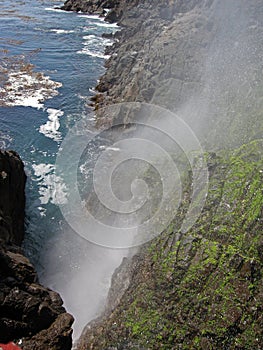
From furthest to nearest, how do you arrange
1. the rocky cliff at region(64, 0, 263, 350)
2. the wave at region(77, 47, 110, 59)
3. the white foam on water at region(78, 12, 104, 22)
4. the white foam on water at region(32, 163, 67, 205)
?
the white foam on water at region(78, 12, 104, 22) < the wave at region(77, 47, 110, 59) < the white foam on water at region(32, 163, 67, 205) < the rocky cliff at region(64, 0, 263, 350)

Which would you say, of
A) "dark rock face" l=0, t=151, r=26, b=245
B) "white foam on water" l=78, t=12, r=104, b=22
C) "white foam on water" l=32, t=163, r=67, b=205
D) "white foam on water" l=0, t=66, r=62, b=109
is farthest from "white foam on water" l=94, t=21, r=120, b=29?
"dark rock face" l=0, t=151, r=26, b=245

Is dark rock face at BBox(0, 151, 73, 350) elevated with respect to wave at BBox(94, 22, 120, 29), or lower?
lower

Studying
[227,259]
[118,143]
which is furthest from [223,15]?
[227,259]

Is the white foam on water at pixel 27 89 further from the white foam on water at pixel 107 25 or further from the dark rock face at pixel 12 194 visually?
the white foam on water at pixel 107 25

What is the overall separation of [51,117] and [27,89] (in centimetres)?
628

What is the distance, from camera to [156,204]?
12.0m

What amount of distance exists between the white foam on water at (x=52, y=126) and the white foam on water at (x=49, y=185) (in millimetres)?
3510

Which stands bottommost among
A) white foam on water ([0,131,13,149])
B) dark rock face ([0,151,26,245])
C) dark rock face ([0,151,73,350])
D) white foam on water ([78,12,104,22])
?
white foam on water ([0,131,13,149])

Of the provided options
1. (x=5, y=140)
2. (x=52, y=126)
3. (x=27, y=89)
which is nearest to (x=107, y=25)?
(x=27, y=89)

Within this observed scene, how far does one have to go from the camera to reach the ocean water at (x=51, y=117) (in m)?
13.0

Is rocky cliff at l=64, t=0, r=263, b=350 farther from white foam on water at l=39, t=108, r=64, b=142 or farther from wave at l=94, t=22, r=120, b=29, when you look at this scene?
wave at l=94, t=22, r=120, b=29

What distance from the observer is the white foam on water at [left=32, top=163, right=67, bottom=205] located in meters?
17.5

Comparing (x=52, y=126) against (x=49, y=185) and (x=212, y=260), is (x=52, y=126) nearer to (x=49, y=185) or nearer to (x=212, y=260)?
(x=49, y=185)

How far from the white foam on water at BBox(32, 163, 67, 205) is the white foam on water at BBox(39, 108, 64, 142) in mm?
3510
